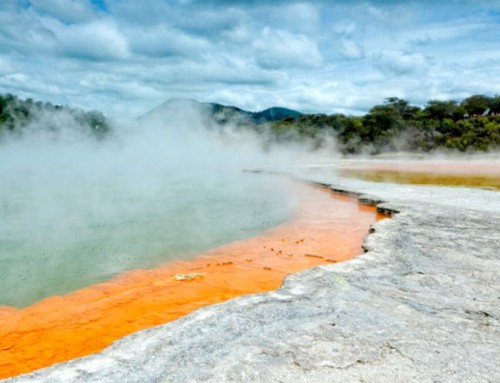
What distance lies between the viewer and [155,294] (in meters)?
4.74

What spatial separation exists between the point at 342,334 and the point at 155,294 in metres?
2.32

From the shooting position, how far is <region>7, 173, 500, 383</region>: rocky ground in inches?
101

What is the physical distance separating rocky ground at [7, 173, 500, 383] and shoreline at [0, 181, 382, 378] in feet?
2.51

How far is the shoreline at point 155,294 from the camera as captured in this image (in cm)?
364

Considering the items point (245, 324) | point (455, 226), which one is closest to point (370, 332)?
point (245, 324)

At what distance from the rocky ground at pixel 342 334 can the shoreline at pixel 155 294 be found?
0.77 m

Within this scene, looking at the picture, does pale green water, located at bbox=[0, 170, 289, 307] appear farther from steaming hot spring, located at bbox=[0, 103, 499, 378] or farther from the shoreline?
the shoreline

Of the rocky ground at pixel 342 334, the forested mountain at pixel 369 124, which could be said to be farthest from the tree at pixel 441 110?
the rocky ground at pixel 342 334

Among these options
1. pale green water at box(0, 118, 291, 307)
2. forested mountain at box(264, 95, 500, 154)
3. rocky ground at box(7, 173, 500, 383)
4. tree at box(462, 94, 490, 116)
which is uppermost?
tree at box(462, 94, 490, 116)

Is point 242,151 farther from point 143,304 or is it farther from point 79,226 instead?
point 143,304

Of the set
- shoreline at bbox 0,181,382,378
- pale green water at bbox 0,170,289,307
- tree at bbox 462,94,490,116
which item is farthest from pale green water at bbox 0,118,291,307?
tree at bbox 462,94,490,116

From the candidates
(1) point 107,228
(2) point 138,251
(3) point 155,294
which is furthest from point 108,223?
(3) point 155,294

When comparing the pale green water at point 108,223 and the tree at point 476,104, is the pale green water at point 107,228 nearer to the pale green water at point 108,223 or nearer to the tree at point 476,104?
the pale green water at point 108,223

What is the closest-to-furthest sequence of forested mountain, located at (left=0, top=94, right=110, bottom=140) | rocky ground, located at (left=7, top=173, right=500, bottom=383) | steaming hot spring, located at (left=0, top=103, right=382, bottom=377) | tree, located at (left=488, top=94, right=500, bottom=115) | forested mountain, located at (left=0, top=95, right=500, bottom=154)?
rocky ground, located at (left=7, top=173, right=500, bottom=383) < steaming hot spring, located at (left=0, top=103, right=382, bottom=377) < forested mountain, located at (left=0, top=95, right=500, bottom=154) < forested mountain, located at (left=0, top=94, right=110, bottom=140) < tree, located at (left=488, top=94, right=500, bottom=115)
